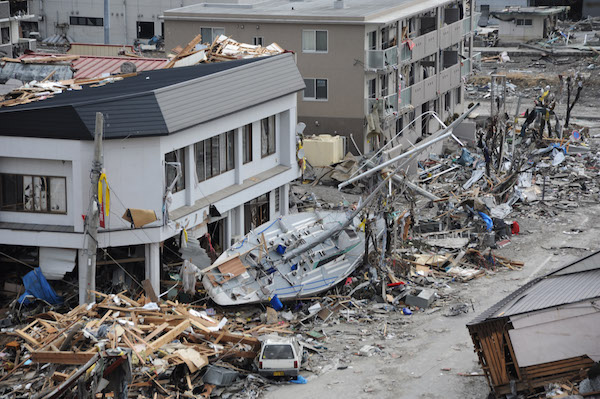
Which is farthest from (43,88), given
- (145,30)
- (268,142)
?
(145,30)

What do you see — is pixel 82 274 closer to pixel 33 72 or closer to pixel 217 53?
pixel 33 72

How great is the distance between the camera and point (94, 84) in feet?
119

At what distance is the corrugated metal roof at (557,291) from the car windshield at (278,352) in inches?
192

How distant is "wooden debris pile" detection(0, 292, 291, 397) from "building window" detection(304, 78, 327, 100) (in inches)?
907

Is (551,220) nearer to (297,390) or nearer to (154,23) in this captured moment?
(297,390)

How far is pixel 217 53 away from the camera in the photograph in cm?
4100

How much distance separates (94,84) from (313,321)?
11.9m

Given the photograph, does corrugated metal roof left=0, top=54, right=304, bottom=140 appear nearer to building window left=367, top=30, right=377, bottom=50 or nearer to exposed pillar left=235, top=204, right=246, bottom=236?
exposed pillar left=235, top=204, right=246, bottom=236

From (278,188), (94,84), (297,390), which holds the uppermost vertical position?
(94,84)

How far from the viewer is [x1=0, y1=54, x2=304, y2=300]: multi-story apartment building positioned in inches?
1181

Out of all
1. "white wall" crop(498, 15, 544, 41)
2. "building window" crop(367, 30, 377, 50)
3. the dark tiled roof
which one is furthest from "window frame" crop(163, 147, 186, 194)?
"white wall" crop(498, 15, 544, 41)

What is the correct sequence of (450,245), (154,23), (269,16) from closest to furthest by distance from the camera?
(450,245)
(269,16)
(154,23)

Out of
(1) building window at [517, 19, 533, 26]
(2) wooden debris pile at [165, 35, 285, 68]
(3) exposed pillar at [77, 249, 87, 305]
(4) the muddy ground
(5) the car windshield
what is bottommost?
(4) the muddy ground

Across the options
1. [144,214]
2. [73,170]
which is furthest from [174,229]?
[73,170]
